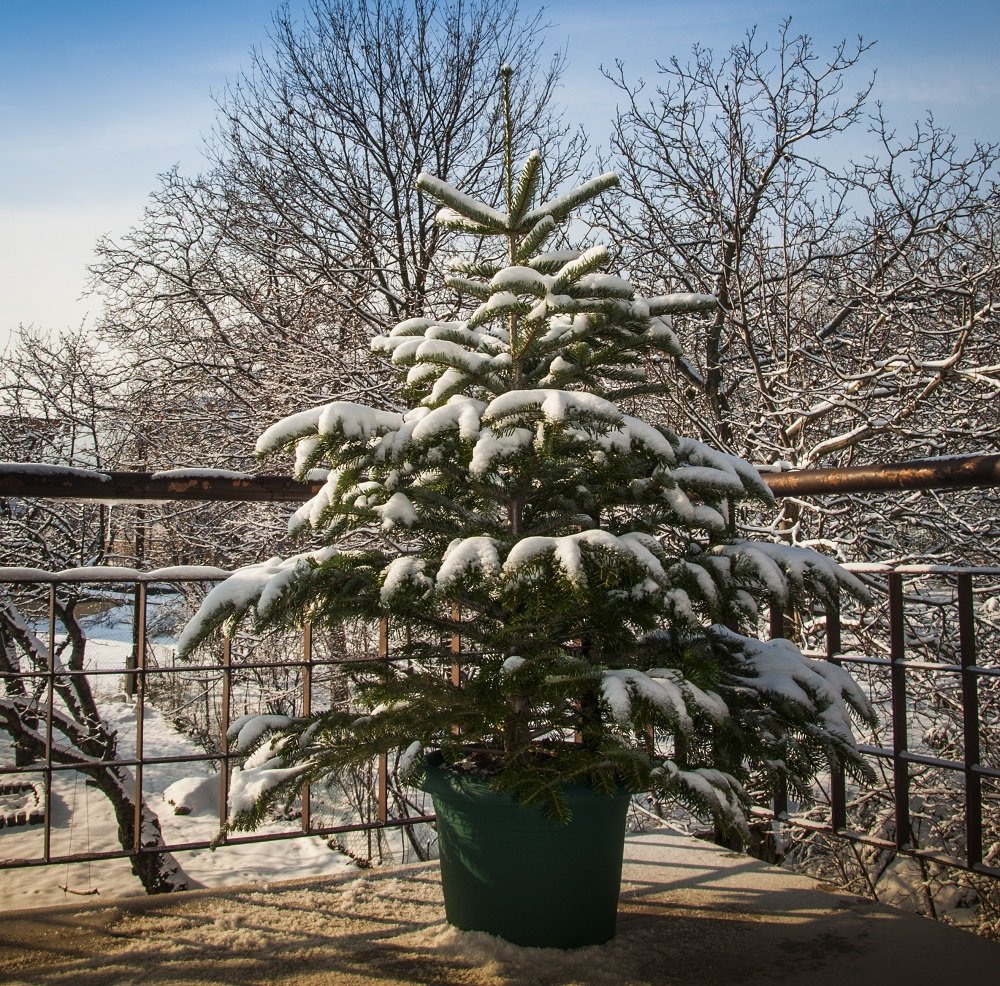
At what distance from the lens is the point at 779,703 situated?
1.60 m

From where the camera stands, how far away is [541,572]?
4.43ft

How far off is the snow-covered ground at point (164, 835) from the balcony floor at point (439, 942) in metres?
4.41

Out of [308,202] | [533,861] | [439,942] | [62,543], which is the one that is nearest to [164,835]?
[62,543]

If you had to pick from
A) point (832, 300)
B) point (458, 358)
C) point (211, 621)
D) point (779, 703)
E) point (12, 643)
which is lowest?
point (12, 643)

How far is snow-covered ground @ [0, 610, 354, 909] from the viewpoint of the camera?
22.3 feet

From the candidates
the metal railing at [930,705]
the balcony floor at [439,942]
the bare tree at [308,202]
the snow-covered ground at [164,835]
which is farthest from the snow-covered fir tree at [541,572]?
the bare tree at [308,202]

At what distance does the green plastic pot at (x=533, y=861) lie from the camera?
1.55m

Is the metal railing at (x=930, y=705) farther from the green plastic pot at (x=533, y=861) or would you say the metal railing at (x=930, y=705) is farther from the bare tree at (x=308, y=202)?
the bare tree at (x=308, y=202)

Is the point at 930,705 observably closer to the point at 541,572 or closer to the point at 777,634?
the point at 777,634

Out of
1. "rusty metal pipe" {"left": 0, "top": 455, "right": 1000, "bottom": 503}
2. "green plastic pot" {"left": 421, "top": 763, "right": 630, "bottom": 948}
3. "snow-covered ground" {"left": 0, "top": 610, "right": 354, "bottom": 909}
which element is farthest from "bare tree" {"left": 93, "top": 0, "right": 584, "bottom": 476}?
"green plastic pot" {"left": 421, "top": 763, "right": 630, "bottom": 948}

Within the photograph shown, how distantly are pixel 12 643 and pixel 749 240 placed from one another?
7289 millimetres

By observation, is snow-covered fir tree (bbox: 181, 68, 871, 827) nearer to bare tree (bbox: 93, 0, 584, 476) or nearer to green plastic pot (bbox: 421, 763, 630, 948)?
green plastic pot (bbox: 421, 763, 630, 948)

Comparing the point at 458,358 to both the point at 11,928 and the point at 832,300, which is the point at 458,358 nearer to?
the point at 11,928

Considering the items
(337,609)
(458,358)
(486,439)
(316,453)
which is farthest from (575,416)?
(337,609)
